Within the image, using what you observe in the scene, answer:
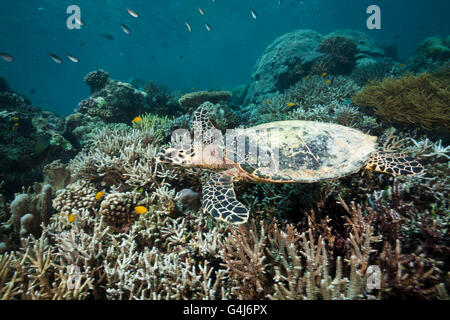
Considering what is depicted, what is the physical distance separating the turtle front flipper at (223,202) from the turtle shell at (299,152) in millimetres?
370

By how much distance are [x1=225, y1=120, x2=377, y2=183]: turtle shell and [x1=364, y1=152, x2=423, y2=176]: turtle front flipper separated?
128 mm

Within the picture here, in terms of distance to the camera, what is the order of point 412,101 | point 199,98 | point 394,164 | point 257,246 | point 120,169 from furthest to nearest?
point 199,98 < point 412,101 < point 120,169 < point 394,164 < point 257,246

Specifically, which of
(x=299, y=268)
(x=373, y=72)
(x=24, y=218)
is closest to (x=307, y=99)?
(x=373, y=72)

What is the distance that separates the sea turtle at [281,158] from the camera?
7.88ft

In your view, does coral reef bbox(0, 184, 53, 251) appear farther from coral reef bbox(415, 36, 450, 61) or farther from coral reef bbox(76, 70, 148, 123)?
coral reef bbox(415, 36, 450, 61)

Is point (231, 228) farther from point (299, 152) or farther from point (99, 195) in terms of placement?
point (99, 195)

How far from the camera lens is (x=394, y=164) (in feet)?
7.93

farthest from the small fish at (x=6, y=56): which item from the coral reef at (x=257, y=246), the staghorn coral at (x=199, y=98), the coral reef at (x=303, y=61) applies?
the coral reef at (x=303, y=61)

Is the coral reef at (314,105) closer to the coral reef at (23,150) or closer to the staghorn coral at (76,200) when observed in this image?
the staghorn coral at (76,200)

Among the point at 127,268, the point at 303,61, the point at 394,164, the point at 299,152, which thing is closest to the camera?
the point at 127,268

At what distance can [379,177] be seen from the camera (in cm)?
275

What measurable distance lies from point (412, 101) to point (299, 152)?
156 inches
